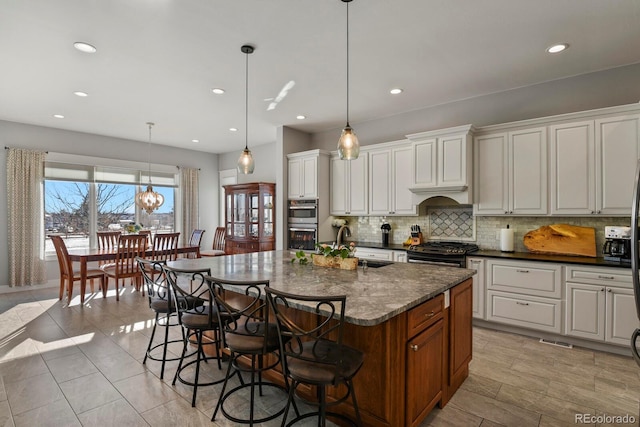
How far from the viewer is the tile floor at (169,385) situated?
84.5 inches

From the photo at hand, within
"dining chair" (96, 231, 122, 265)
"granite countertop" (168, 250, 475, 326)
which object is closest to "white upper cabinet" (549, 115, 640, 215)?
"granite countertop" (168, 250, 475, 326)

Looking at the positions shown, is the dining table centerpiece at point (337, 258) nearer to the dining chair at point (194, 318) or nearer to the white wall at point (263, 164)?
the dining chair at point (194, 318)

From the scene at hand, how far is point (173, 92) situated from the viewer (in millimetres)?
4129

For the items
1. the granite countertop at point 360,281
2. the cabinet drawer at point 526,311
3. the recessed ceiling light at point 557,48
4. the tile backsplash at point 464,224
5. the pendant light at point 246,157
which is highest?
the recessed ceiling light at point 557,48

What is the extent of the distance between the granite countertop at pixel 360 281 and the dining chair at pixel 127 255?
7.68 feet

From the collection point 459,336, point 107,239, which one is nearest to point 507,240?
point 459,336

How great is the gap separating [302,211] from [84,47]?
11.2ft

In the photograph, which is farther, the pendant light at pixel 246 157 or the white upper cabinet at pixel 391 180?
the white upper cabinet at pixel 391 180

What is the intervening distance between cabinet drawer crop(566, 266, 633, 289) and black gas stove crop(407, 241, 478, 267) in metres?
0.97

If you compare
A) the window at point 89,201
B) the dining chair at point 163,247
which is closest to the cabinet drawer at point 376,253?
the dining chair at point 163,247

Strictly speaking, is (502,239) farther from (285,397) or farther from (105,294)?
(105,294)

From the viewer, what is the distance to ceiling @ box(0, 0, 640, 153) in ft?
8.13

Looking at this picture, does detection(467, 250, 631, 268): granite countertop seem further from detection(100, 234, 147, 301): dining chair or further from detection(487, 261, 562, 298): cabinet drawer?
detection(100, 234, 147, 301): dining chair

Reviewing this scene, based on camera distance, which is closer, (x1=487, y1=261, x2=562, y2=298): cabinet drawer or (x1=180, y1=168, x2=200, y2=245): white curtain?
(x1=487, y1=261, x2=562, y2=298): cabinet drawer
